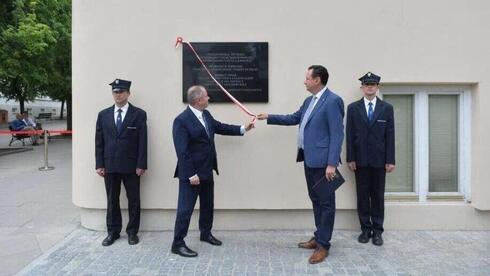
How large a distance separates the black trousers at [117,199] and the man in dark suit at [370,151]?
263cm

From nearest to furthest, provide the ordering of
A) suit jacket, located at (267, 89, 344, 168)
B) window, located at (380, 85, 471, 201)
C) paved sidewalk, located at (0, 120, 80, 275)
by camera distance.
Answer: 1. suit jacket, located at (267, 89, 344, 168)
2. paved sidewalk, located at (0, 120, 80, 275)
3. window, located at (380, 85, 471, 201)

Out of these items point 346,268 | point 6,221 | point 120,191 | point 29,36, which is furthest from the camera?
point 29,36

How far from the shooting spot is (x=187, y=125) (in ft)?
16.7

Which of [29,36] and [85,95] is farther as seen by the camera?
[29,36]

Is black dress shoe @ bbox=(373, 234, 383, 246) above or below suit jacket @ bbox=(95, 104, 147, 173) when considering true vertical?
below

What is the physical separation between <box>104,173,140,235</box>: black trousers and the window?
330 centimetres

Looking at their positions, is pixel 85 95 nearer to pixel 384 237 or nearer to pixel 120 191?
pixel 120 191

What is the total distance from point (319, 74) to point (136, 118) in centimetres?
225

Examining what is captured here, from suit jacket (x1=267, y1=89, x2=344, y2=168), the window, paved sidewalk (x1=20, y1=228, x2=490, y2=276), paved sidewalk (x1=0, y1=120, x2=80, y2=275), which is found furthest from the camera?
the window

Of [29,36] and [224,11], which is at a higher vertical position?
[29,36]

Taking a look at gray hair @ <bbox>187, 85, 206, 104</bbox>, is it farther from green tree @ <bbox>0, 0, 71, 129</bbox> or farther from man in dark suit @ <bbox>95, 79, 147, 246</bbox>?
green tree @ <bbox>0, 0, 71, 129</bbox>

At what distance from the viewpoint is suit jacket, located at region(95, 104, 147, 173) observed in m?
5.54

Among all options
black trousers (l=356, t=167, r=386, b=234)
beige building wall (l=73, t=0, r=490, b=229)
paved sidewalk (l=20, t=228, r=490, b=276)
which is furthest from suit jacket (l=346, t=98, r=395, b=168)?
paved sidewalk (l=20, t=228, r=490, b=276)

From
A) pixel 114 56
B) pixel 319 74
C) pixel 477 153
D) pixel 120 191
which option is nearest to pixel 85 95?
pixel 114 56
